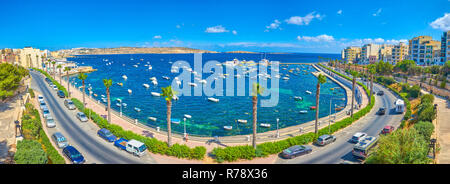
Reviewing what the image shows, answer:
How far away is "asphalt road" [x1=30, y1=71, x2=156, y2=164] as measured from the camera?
97.2 ft

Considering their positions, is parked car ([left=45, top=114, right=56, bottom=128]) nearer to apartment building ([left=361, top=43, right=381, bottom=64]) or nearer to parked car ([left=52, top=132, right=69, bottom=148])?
parked car ([left=52, top=132, right=69, bottom=148])

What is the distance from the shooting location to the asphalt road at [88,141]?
29625 mm

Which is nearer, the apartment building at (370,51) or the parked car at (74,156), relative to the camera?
the parked car at (74,156)

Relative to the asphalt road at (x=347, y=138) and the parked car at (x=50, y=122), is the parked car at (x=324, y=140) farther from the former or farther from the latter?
the parked car at (x=50, y=122)

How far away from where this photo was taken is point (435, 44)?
108562mm

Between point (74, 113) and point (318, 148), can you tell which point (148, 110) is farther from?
point (318, 148)

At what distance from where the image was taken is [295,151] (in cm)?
3073

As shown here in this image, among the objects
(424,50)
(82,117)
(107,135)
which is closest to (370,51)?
(424,50)

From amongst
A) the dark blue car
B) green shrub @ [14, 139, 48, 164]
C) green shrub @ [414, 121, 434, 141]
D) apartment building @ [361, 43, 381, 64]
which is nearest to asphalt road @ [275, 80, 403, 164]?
green shrub @ [414, 121, 434, 141]

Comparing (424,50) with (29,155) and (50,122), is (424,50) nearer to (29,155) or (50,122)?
(50,122)

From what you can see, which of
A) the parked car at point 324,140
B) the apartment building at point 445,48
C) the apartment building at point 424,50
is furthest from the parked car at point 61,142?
the apartment building at point 424,50

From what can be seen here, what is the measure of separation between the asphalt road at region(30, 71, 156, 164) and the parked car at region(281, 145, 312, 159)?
15.7 metres

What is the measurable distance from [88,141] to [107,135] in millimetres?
2513

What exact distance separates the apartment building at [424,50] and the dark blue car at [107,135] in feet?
401
